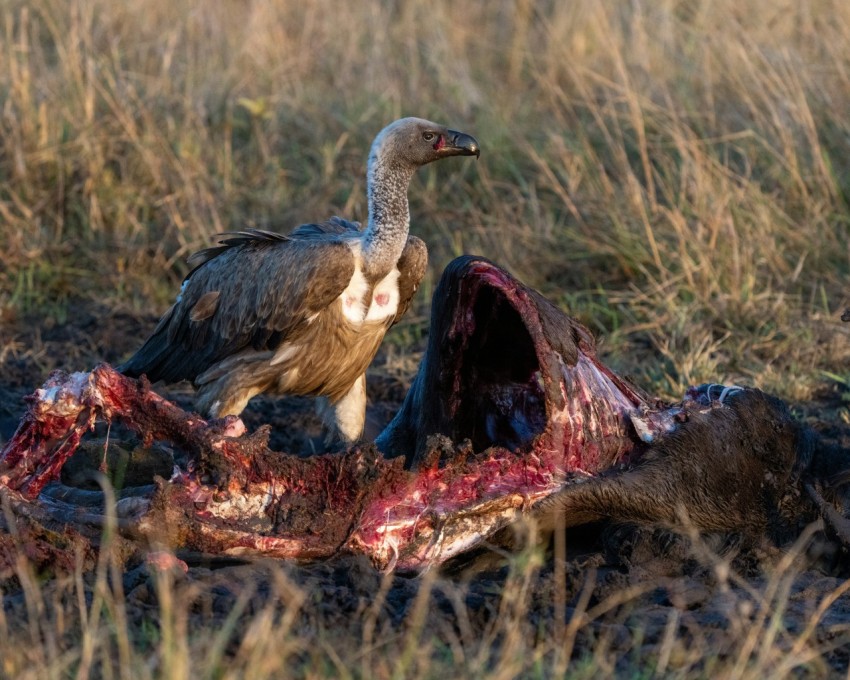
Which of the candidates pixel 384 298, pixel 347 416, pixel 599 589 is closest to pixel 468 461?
pixel 599 589

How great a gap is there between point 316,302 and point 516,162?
2957 mm

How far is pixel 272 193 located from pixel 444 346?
355cm

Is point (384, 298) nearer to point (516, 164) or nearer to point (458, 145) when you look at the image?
point (458, 145)

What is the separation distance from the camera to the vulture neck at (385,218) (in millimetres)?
4551

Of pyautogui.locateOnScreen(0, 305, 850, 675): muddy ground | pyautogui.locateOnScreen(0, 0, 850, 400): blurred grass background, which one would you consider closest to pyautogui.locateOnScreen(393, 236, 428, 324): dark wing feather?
pyautogui.locateOnScreen(0, 0, 850, 400): blurred grass background

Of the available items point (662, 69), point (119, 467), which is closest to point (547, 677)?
point (119, 467)

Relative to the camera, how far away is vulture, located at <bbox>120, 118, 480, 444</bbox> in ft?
14.9

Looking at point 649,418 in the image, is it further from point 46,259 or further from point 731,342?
point 46,259

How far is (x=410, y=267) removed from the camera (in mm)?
4766

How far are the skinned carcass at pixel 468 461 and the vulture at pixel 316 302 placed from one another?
760 mm

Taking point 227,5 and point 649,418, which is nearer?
point 649,418

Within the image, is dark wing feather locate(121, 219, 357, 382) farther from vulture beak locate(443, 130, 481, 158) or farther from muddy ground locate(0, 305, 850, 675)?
muddy ground locate(0, 305, 850, 675)

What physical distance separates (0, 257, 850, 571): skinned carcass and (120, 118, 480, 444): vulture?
76 cm

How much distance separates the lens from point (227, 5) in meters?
8.94
